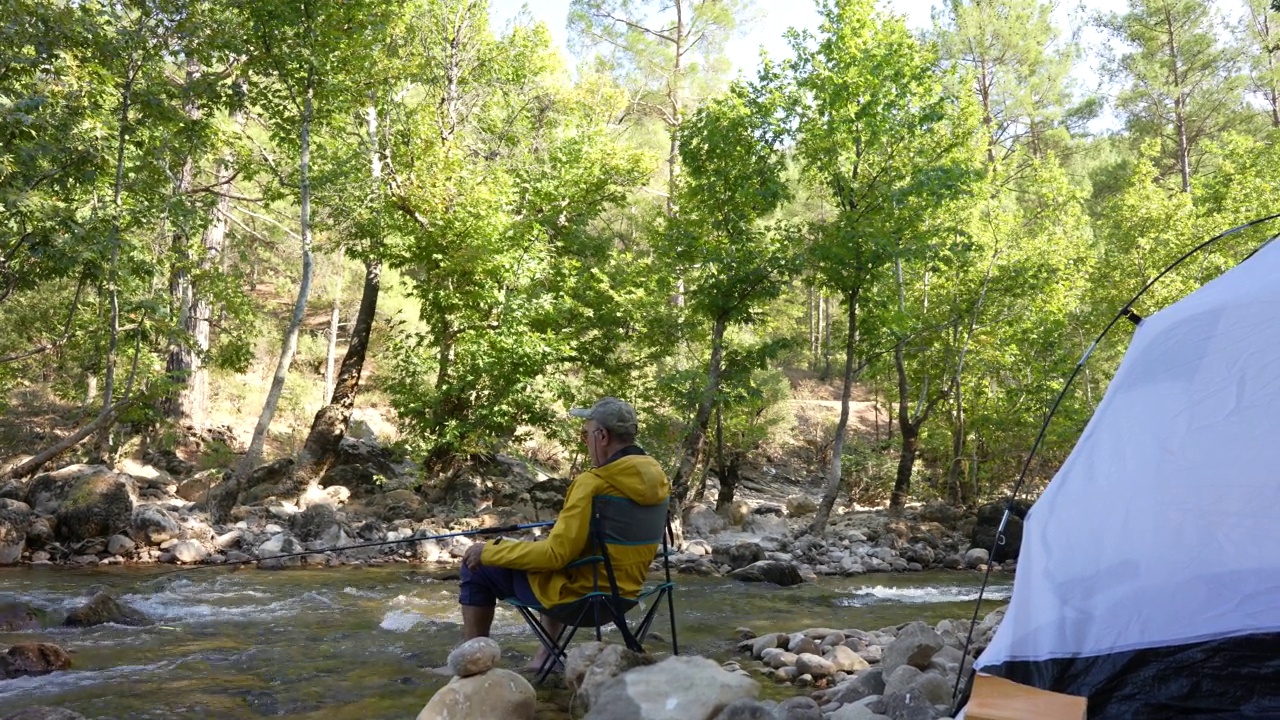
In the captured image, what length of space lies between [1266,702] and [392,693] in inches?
137

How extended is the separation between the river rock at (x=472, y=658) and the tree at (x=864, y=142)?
9600 mm

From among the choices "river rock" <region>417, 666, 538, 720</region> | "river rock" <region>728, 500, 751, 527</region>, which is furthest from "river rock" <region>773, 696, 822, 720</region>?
"river rock" <region>728, 500, 751, 527</region>

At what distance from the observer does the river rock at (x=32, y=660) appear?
4355 mm

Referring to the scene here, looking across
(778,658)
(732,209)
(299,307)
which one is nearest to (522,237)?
(732,209)

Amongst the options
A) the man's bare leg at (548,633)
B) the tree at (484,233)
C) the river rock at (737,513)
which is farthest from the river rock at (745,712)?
the river rock at (737,513)

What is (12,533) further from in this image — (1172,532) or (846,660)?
(1172,532)

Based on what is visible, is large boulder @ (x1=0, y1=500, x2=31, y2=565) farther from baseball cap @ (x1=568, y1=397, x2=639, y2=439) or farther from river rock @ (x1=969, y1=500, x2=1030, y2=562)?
river rock @ (x1=969, y1=500, x2=1030, y2=562)

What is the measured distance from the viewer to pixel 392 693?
430cm

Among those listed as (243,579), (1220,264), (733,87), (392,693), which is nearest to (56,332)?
(243,579)

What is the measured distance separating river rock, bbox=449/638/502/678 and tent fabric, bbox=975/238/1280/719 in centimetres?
193

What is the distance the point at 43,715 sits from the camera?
3.39 m

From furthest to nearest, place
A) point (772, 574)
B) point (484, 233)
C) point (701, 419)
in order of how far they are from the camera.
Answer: point (701, 419), point (484, 233), point (772, 574)

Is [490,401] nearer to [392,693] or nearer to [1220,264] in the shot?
[392,693]

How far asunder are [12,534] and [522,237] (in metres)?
7.61
